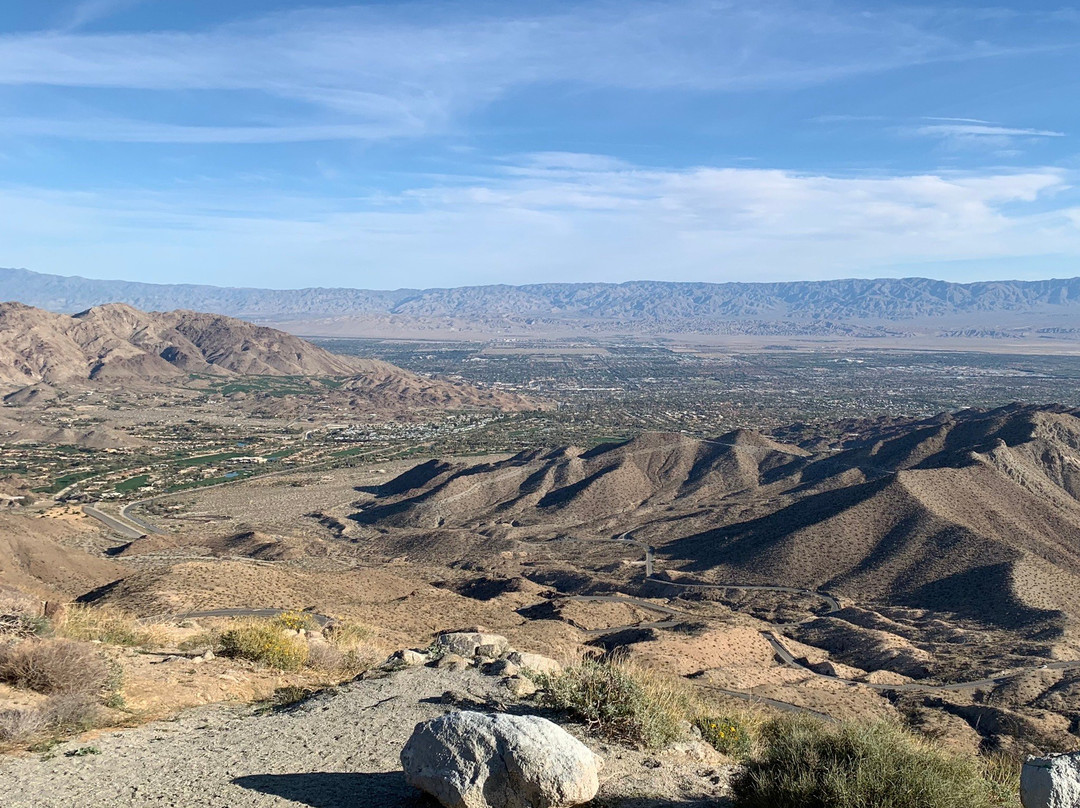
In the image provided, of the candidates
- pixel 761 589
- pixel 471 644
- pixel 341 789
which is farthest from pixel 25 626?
pixel 761 589

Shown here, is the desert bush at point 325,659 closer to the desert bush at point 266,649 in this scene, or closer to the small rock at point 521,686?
the desert bush at point 266,649

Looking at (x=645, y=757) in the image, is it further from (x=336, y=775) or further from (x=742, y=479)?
(x=742, y=479)

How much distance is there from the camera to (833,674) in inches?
1334

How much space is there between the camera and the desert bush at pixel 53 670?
13438 millimetres

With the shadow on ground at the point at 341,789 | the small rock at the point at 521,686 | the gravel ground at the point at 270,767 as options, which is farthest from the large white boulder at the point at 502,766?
the small rock at the point at 521,686

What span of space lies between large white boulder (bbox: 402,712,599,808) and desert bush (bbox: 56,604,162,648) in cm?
1140

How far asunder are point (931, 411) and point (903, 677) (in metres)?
139

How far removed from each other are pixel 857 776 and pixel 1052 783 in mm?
2225

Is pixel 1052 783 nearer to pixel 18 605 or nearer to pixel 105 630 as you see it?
pixel 105 630

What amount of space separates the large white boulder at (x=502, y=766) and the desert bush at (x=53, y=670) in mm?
6595

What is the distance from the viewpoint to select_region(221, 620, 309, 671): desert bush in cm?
1766

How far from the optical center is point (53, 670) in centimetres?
1348

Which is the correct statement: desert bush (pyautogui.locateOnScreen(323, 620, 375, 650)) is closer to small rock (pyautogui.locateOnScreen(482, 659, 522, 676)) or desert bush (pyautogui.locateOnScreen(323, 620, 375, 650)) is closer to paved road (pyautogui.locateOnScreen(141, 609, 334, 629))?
small rock (pyautogui.locateOnScreen(482, 659, 522, 676))

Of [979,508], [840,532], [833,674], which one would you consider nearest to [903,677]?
[833,674]
